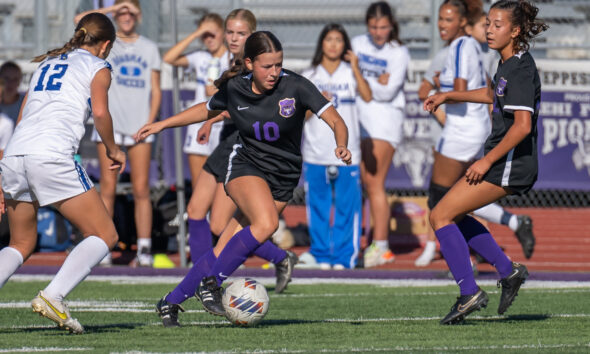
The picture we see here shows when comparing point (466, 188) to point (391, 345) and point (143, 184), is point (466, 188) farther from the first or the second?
point (143, 184)

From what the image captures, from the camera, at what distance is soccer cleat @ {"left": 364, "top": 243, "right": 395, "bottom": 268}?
11.6 metres

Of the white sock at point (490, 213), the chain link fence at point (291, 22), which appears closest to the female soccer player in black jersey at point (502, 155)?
the white sock at point (490, 213)

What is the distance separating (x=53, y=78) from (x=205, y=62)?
4.60 m

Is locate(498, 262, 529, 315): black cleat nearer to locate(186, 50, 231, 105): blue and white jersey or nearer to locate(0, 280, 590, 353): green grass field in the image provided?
locate(0, 280, 590, 353): green grass field

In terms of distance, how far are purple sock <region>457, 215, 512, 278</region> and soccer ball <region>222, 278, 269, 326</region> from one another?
137 centimetres

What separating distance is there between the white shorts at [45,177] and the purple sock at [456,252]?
2.11m

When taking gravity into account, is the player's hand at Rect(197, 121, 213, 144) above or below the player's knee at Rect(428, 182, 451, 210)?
above

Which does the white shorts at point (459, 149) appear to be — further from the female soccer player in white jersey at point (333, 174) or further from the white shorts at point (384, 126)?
the white shorts at point (384, 126)

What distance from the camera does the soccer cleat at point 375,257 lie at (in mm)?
11570

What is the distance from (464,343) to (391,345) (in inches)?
14.8

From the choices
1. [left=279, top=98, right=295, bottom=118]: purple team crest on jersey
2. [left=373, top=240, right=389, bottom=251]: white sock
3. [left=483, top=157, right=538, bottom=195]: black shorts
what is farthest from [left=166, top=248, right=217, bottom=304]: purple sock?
[left=373, top=240, right=389, bottom=251]: white sock

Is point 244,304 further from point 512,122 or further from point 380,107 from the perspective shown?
point 380,107

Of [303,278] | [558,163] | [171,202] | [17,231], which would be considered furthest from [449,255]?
[558,163]

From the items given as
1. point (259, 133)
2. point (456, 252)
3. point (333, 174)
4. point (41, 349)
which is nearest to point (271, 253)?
point (259, 133)
